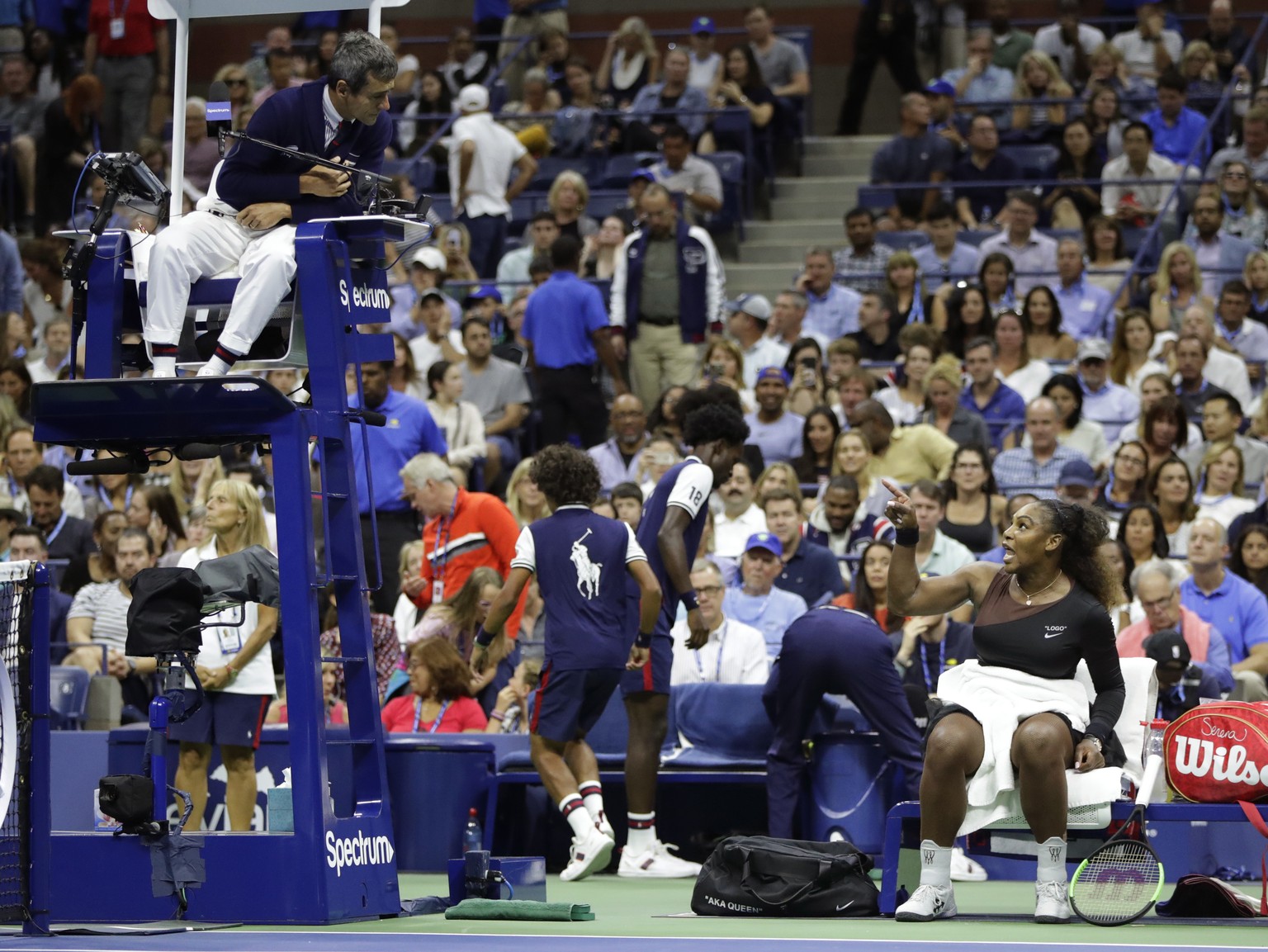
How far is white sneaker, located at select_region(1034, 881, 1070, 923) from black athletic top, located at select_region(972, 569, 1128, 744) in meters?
0.62

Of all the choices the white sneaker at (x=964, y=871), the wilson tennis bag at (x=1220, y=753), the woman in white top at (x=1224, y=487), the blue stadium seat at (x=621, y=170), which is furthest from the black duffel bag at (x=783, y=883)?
the blue stadium seat at (x=621, y=170)

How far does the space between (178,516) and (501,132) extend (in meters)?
6.09

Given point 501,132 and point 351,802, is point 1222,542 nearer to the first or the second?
point 351,802

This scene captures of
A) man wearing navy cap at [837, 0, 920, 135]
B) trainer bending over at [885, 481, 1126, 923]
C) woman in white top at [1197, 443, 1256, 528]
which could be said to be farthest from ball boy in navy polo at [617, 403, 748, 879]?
man wearing navy cap at [837, 0, 920, 135]

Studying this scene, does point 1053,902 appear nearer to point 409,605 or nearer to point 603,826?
point 603,826

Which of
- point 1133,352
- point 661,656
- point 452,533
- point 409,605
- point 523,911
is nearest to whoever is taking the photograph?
point 523,911

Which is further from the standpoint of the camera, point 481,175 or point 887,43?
point 887,43

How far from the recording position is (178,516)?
14250mm

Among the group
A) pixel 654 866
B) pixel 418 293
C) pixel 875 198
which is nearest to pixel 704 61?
pixel 875 198

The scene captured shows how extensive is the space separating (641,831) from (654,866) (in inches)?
7.1

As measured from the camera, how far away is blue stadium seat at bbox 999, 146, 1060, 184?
60.3 ft

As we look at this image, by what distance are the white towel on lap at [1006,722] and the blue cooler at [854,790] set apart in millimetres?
1971

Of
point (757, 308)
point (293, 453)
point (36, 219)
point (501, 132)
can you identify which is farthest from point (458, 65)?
point (293, 453)

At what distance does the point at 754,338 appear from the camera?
53.8 ft
